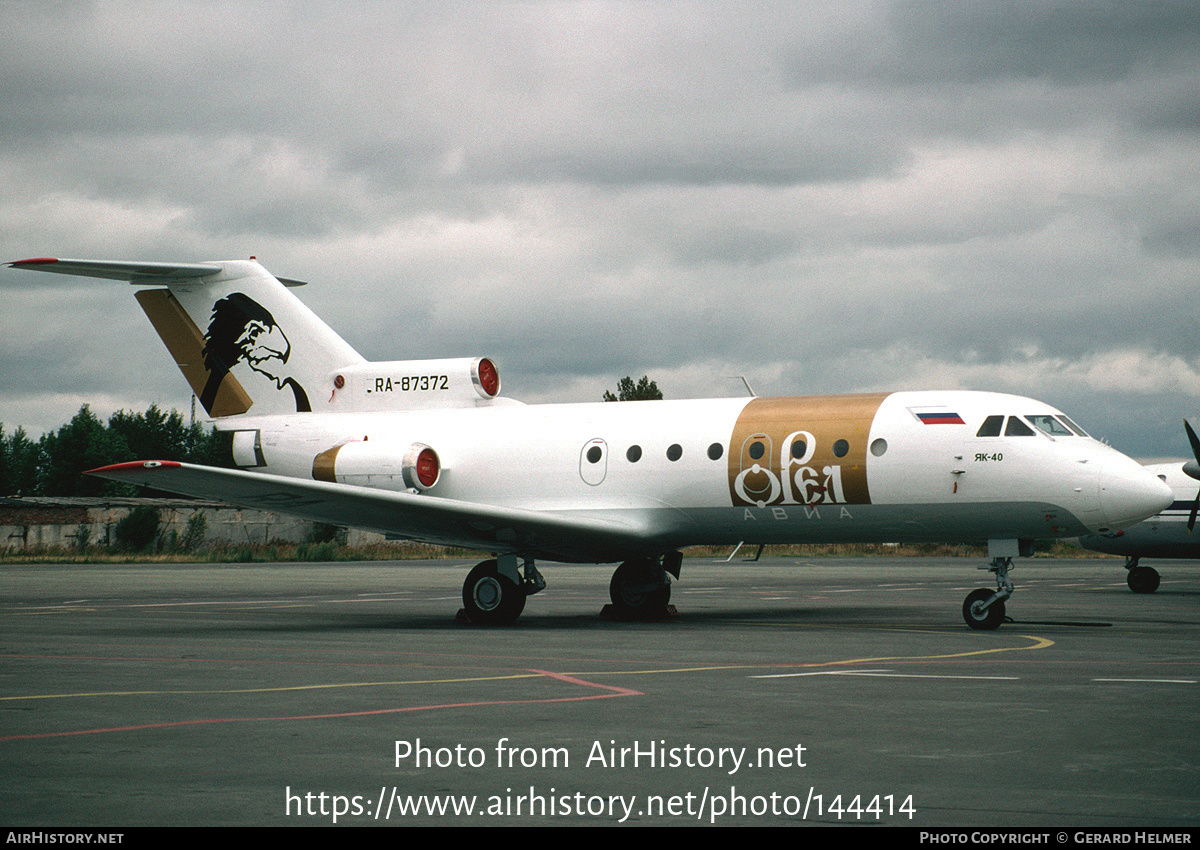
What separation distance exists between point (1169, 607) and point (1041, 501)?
28.2 feet

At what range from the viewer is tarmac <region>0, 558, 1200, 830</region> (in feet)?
22.7

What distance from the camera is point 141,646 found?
17.2 metres

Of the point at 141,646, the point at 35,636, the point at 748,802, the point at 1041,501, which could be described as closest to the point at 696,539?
the point at 1041,501

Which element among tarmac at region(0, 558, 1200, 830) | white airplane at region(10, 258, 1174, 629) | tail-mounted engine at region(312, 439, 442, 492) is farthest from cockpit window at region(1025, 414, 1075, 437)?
tail-mounted engine at region(312, 439, 442, 492)

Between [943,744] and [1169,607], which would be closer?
[943,744]

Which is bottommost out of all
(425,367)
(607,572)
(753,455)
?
(607,572)

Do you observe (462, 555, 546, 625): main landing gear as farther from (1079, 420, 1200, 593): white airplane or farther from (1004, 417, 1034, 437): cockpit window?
(1079, 420, 1200, 593): white airplane

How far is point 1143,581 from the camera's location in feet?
105

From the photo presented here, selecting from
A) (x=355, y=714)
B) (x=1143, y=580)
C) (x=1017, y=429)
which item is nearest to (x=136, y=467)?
(x=355, y=714)

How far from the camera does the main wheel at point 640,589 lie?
22859mm

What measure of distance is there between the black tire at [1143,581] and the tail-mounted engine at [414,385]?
58.0ft
